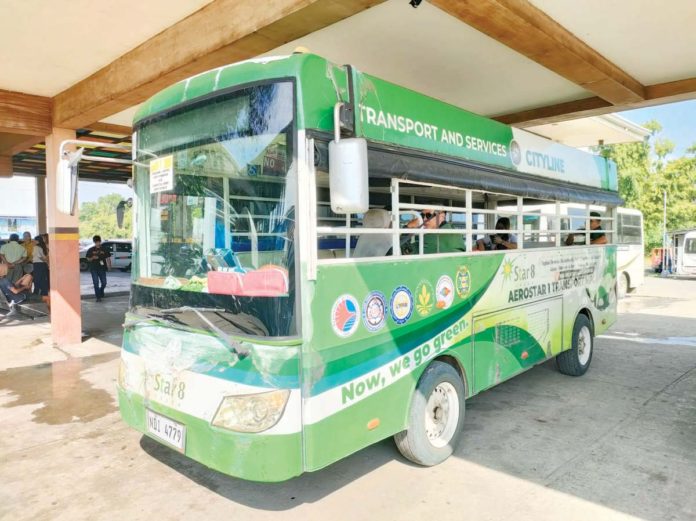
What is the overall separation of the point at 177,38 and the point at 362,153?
3616 mm

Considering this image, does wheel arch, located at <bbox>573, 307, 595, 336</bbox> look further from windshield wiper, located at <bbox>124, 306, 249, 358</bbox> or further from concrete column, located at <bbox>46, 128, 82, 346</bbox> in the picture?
concrete column, located at <bbox>46, 128, 82, 346</bbox>

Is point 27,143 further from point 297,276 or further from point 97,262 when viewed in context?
point 297,276

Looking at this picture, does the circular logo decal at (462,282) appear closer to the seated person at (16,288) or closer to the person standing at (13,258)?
the seated person at (16,288)

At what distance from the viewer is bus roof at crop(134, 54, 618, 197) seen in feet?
9.96

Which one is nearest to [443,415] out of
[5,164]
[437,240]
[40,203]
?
[437,240]

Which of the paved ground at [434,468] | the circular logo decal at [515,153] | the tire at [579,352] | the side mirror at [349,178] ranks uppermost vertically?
the circular logo decal at [515,153]

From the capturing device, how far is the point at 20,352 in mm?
8164

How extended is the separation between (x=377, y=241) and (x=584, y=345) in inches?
165

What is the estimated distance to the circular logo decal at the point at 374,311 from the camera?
3385 millimetres

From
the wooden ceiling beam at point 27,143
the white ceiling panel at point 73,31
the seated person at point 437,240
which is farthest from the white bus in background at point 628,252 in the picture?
the wooden ceiling beam at point 27,143

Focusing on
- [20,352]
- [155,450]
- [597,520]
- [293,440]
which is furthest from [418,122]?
[20,352]

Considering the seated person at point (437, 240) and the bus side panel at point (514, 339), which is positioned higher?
the seated person at point (437, 240)

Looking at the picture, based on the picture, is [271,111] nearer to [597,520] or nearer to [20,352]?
[597,520]

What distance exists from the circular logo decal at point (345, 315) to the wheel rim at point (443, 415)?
47.3 inches
